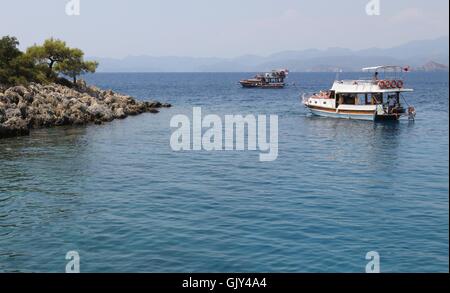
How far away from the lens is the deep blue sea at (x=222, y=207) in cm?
2027

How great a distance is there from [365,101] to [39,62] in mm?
53427

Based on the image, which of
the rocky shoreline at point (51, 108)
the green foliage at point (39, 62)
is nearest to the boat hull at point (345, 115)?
the rocky shoreline at point (51, 108)

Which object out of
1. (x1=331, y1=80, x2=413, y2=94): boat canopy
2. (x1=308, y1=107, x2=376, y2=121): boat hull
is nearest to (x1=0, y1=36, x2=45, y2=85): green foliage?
(x1=308, y1=107, x2=376, y2=121): boat hull

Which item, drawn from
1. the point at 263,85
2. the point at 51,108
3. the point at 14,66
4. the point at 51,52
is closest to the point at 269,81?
the point at 263,85

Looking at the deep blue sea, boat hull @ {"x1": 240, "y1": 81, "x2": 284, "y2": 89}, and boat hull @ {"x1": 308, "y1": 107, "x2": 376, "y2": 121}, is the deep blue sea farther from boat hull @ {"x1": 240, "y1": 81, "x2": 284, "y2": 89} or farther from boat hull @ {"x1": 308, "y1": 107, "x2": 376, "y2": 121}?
boat hull @ {"x1": 240, "y1": 81, "x2": 284, "y2": 89}

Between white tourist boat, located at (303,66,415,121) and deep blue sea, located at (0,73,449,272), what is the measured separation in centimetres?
1750

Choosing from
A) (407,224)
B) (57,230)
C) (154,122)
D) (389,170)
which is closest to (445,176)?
(389,170)

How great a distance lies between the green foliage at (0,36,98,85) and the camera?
6950 centimetres

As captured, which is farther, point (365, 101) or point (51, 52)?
point (51, 52)

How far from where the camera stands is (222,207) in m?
27.4

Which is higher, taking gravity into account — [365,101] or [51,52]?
[51,52]

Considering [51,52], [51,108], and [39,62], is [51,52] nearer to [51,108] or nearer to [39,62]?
[39,62]

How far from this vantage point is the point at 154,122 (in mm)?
68500

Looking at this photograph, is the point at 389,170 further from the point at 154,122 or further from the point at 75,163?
the point at 154,122
